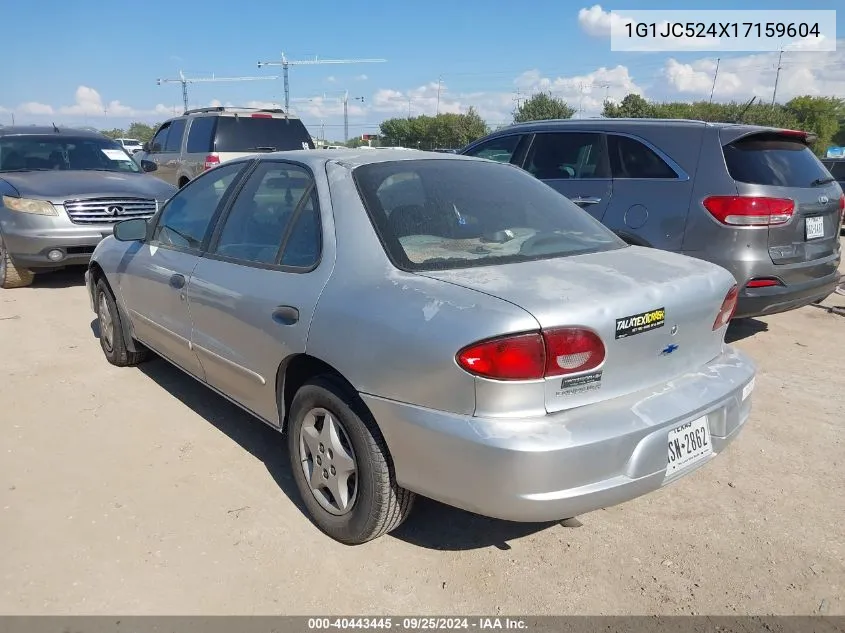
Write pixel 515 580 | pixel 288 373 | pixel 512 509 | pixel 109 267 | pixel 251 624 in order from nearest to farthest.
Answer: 1. pixel 512 509
2. pixel 251 624
3. pixel 515 580
4. pixel 288 373
5. pixel 109 267

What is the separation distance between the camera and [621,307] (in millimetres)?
2258

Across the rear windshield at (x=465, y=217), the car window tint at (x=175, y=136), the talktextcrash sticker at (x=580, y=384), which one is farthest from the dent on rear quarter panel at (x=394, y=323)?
the car window tint at (x=175, y=136)

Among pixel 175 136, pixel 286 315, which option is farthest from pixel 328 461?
pixel 175 136

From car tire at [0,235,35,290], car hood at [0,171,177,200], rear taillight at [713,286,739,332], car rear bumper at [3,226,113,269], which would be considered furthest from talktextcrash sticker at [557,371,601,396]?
car tire at [0,235,35,290]

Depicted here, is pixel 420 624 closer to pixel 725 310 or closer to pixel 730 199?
pixel 725 310

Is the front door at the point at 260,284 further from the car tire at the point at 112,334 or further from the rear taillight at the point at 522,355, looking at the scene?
the car tire at the point at 112,334

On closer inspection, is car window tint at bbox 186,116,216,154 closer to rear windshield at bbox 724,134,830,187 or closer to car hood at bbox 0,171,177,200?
car hood at bbox 0,171,177,200

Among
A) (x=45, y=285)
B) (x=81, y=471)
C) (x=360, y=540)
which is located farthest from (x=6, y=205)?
(x=360, y=540)

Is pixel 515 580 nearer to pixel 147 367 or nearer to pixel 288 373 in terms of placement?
pixel 288 373

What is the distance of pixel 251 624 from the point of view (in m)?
2.28

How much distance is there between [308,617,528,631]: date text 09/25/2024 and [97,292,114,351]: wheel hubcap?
3192mm

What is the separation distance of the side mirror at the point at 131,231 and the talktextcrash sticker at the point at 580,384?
3.08 meters

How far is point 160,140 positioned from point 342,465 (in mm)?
11693

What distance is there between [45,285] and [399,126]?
71726 millimetres
